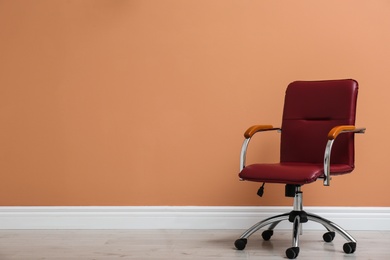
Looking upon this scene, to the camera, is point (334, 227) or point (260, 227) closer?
point (334, 227)

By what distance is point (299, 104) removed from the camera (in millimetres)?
3891

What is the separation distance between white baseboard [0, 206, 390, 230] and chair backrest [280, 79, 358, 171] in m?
0.56

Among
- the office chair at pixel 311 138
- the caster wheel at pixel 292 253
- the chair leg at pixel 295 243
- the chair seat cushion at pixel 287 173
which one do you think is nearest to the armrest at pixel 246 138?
the office chair at pixel 311 138

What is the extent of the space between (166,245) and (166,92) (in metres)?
→ 1.14

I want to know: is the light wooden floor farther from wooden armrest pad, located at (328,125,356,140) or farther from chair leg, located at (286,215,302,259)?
wooden armrest pad, located at (328,125,356,140)

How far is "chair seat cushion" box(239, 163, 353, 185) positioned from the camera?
3.27 m

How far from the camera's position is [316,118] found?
12.6ft

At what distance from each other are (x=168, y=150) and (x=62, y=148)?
0.77m

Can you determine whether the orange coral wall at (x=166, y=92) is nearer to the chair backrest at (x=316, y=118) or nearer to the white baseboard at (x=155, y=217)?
the white baseboard at (x=155, y=217)

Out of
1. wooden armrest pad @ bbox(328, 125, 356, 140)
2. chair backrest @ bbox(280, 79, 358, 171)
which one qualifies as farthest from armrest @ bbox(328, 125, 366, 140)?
chair backrest @ bbox(280, 79, 358, 171)

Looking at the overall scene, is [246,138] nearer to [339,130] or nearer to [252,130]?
[252,130]

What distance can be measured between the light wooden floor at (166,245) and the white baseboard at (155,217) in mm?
88

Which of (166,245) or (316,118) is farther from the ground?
(316,118)

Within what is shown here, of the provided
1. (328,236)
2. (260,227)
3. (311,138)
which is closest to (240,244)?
(260,227)
